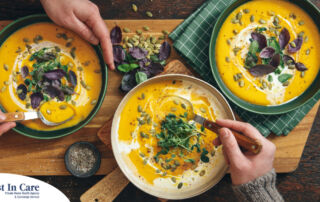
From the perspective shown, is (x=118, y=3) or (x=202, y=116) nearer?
(x=202, y=116)

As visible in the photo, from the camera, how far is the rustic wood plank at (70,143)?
1.84 metres

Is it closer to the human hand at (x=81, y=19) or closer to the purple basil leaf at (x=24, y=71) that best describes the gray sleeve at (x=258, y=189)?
the human hand at (x=81, y=19)

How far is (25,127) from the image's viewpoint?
1762 mm

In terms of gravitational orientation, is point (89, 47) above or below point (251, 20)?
below

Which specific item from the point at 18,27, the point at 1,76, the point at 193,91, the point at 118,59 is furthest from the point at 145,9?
the point at 1,76

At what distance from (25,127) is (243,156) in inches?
52.1

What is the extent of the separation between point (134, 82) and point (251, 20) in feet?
2.76

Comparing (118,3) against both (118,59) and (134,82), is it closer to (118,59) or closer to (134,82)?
(118,59)

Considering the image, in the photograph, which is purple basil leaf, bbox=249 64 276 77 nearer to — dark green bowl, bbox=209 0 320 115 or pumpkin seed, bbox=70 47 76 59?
dark green bowl, bbox=209 0 320 115

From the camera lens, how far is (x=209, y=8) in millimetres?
1832

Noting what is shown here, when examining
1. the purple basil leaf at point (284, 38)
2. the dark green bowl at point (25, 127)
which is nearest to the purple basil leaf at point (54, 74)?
the dark green bowl at point (25, 127)

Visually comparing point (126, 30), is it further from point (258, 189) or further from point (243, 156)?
point (258, 189)

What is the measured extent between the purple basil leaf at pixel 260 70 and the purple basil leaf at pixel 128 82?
74 cm

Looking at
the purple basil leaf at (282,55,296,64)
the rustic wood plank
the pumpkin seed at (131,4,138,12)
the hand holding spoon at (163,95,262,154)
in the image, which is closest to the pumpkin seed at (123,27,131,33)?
the rustic wood plank
